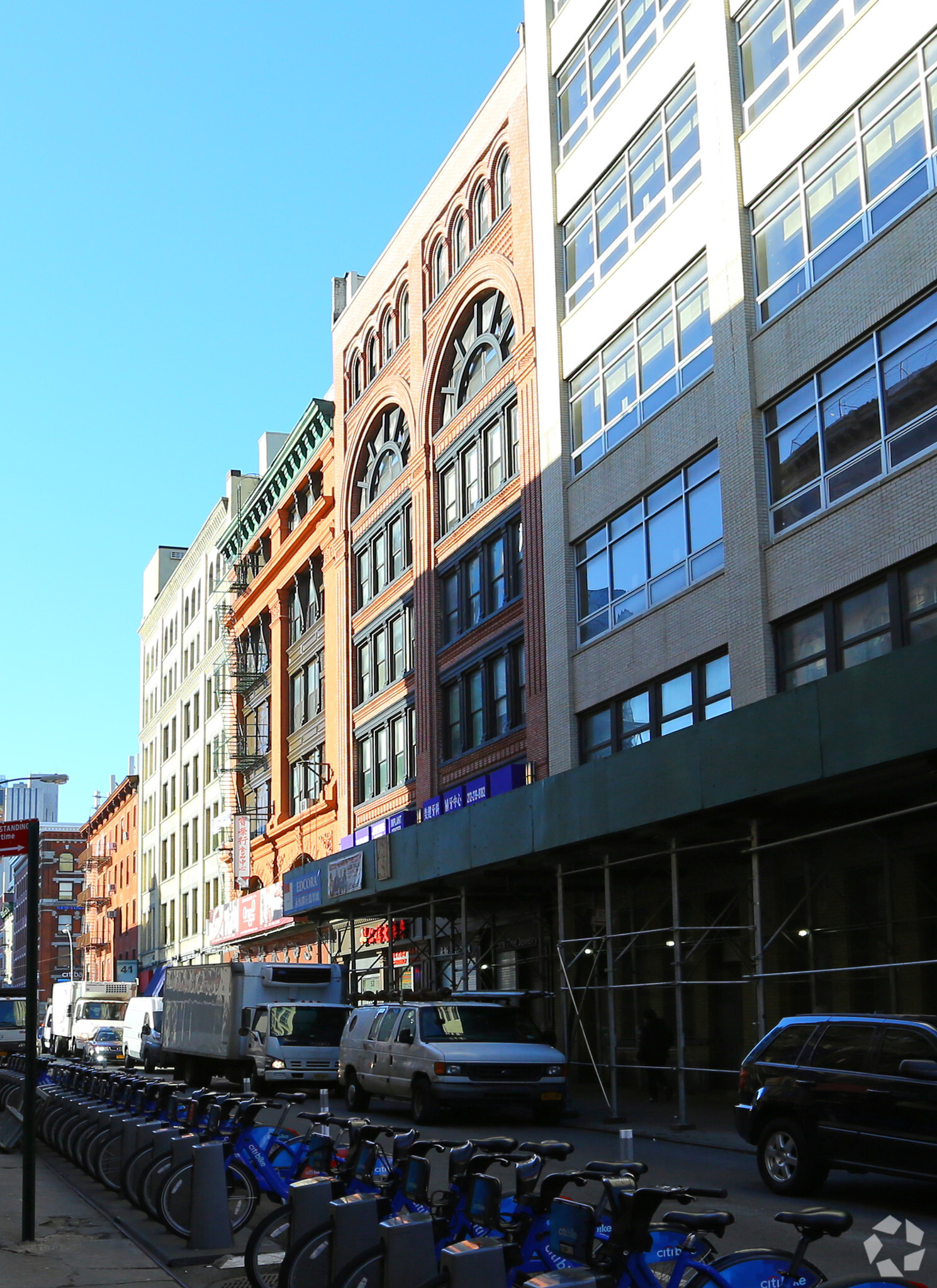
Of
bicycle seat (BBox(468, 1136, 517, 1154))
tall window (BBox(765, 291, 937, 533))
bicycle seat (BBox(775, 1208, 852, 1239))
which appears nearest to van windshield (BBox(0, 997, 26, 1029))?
tall window (BBox(765, 291, 937, 533))

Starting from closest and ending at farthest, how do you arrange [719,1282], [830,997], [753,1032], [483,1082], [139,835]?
1. [719,1282]
2. [483,1082]
3. [830,997]
4. [753,1032]
5. [139,835]

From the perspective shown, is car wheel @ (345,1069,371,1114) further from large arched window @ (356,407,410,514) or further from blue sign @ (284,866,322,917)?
large arched window @ (356,407,410,514)

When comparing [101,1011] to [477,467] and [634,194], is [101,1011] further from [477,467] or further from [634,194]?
[634,194]

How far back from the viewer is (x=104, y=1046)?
1949 inches

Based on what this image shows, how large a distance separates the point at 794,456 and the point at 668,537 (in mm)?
4279

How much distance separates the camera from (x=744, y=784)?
1883 cm

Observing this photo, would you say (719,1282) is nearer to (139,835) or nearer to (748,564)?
(748,564)

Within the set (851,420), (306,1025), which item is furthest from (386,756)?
(851,420)

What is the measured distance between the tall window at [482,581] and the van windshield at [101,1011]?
26002 millimetres

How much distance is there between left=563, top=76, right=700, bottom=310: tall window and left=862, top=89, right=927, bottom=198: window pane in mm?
5562

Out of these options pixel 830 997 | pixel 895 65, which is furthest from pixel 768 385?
pixel 830 997

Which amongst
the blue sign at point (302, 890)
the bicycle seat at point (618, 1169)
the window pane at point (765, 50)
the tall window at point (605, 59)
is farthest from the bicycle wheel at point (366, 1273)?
the blue sign at point (302, 890)

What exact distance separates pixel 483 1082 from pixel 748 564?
360 inches

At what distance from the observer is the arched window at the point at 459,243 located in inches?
1535
